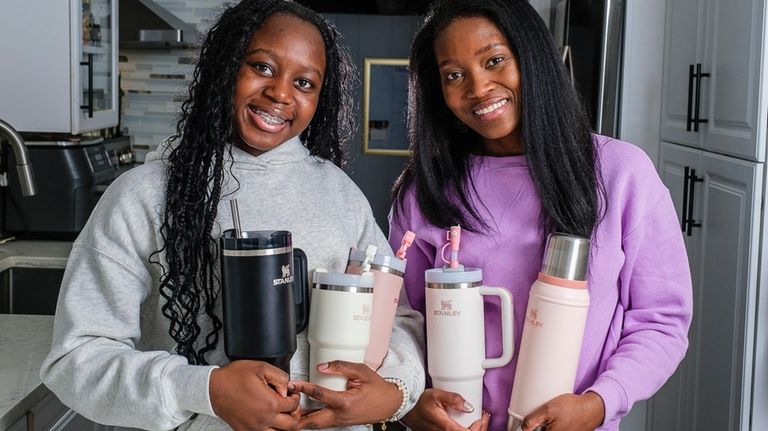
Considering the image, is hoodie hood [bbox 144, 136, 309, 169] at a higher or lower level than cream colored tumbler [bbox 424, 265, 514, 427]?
higher

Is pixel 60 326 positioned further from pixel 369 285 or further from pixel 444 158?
pixel 444 158

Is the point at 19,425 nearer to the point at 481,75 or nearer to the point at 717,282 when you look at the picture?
the point at 481,75

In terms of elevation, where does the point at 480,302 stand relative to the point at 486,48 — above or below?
below

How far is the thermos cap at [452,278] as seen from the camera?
3.64 feet

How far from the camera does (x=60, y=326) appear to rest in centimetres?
103

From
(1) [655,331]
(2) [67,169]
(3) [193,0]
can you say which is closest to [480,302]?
(1) [655,331]

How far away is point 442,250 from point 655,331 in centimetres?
32

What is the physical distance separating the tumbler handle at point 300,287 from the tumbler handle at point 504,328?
9.3 inches

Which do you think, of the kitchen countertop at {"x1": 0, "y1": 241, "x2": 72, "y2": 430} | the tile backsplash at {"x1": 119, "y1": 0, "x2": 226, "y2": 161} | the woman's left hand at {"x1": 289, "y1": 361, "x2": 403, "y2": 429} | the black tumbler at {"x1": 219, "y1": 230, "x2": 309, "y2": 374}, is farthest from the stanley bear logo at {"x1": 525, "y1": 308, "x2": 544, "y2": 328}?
the tile backsplash at {"x1": 119, "y1": 0, "x2": 226, "y2": 161}

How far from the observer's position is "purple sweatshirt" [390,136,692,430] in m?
1.21

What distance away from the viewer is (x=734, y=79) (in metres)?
1.99

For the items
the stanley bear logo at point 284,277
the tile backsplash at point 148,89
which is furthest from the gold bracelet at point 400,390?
the tile backsplash at point 148,89

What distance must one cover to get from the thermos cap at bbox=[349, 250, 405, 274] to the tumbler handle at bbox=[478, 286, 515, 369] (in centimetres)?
12

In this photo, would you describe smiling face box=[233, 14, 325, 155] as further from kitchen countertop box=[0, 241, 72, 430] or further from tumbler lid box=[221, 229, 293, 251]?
kitchen countertop box=[0, 241, 72, 430]
